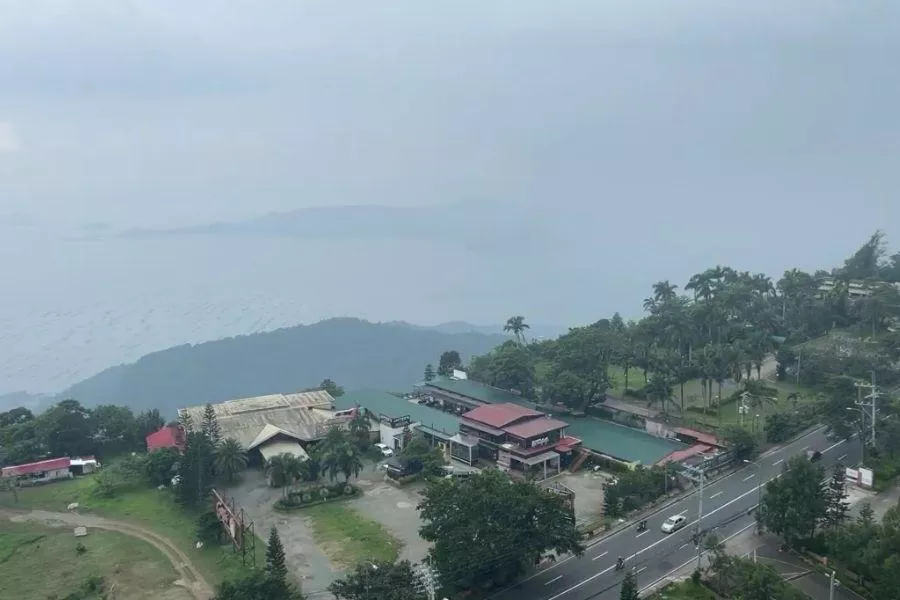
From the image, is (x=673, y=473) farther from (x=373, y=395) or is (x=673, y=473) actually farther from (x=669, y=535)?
(x=373, y=395)

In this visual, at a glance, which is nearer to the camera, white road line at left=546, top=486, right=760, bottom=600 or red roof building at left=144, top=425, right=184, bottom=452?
white road line at left=546, top=486, right=760, bottom=600

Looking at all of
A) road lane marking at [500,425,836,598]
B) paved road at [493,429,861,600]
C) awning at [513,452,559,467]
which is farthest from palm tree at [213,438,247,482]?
paved road at [493,429,861,600]

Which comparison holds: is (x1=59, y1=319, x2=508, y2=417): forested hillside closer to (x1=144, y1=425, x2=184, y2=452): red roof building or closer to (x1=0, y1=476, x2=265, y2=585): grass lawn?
(x1=144, y1=425, x2=184, y2=452): red roof building

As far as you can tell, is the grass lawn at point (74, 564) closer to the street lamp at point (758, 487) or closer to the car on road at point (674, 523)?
the car on road at point (674, 523)

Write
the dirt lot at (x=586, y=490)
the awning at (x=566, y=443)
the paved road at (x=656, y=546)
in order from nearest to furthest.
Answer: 1. the paved road at (x=656, y=546)
2. the dirt lot at (x=586, y=490)
3. the awning at (x=566, y=443)

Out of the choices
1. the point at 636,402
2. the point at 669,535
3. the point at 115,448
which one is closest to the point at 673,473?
the point at 669,535

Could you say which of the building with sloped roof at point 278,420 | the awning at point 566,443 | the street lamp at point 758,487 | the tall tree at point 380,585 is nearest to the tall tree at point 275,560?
the tall tree at point 380,585
